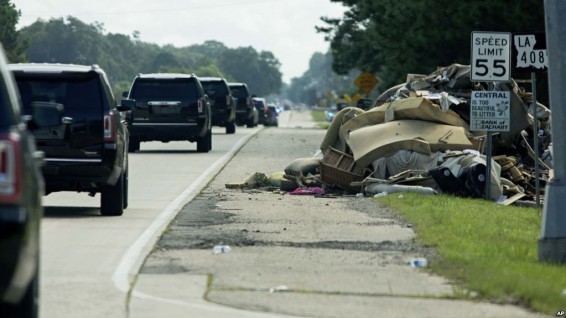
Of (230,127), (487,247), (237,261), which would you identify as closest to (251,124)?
(230,127)

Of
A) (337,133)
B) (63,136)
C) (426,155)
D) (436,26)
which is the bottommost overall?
(426,155)

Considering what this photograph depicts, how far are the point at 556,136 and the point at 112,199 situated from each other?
6.34 m

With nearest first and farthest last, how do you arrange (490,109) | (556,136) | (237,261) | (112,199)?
(237,261) → (556,136) → (112,199) → (490,109)

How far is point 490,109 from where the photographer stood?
73.2ft

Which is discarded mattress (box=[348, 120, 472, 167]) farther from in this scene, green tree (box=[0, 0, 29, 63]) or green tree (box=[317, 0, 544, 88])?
green tree (box=[0, 0, 29, 63])

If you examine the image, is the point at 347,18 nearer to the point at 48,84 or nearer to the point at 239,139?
the point at 239,139

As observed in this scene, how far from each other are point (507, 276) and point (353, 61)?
68004 millimetres

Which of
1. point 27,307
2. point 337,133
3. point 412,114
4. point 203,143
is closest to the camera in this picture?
point 27,307

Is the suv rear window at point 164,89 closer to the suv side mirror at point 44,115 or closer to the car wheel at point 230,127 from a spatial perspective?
the car wheel at point 230,127

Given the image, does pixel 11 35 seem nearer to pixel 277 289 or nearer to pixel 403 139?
pixel 403 139

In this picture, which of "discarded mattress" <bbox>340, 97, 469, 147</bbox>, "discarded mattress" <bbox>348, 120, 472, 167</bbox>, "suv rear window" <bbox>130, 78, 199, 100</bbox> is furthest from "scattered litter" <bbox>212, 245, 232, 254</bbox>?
"suv rear window" <bbox>130, 78, 199, 100</bbox>

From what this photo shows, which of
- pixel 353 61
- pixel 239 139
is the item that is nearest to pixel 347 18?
pixel 353 61

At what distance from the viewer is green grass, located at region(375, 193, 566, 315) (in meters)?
11.4

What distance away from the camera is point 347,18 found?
3248 inches
